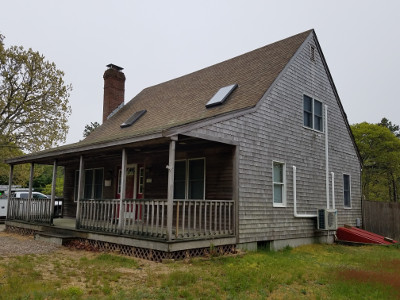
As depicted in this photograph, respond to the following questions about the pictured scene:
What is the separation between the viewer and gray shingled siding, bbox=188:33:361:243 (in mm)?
9930

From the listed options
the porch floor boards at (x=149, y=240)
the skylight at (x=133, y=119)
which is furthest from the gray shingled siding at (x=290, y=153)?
the skylight at (x=133, y=119)

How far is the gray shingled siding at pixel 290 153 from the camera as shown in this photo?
32.6 feet

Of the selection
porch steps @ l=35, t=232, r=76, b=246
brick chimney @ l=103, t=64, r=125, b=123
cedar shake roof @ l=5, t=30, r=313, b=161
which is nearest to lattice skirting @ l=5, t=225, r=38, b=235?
porch steps @ l=35, t=232, r=76, b=246

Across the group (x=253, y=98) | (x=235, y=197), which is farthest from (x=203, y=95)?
(x=235, y=197)

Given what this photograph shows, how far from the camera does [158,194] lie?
12.4 meters

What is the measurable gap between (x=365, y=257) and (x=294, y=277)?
4.19 meters

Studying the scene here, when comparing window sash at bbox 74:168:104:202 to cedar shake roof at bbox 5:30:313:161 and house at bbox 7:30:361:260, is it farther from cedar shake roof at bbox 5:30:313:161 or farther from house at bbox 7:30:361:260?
cedar shake roof at bbox 5:30:313:161

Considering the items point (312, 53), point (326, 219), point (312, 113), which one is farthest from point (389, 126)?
point (326, 219)

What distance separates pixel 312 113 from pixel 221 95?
4064 mm

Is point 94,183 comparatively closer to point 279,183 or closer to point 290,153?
point 279,183

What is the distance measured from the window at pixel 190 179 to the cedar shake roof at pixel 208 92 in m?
1.44

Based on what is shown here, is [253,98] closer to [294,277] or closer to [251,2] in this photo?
[294,277]

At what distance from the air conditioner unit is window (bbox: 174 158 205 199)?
15.6ft

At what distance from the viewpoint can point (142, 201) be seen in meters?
8.66
